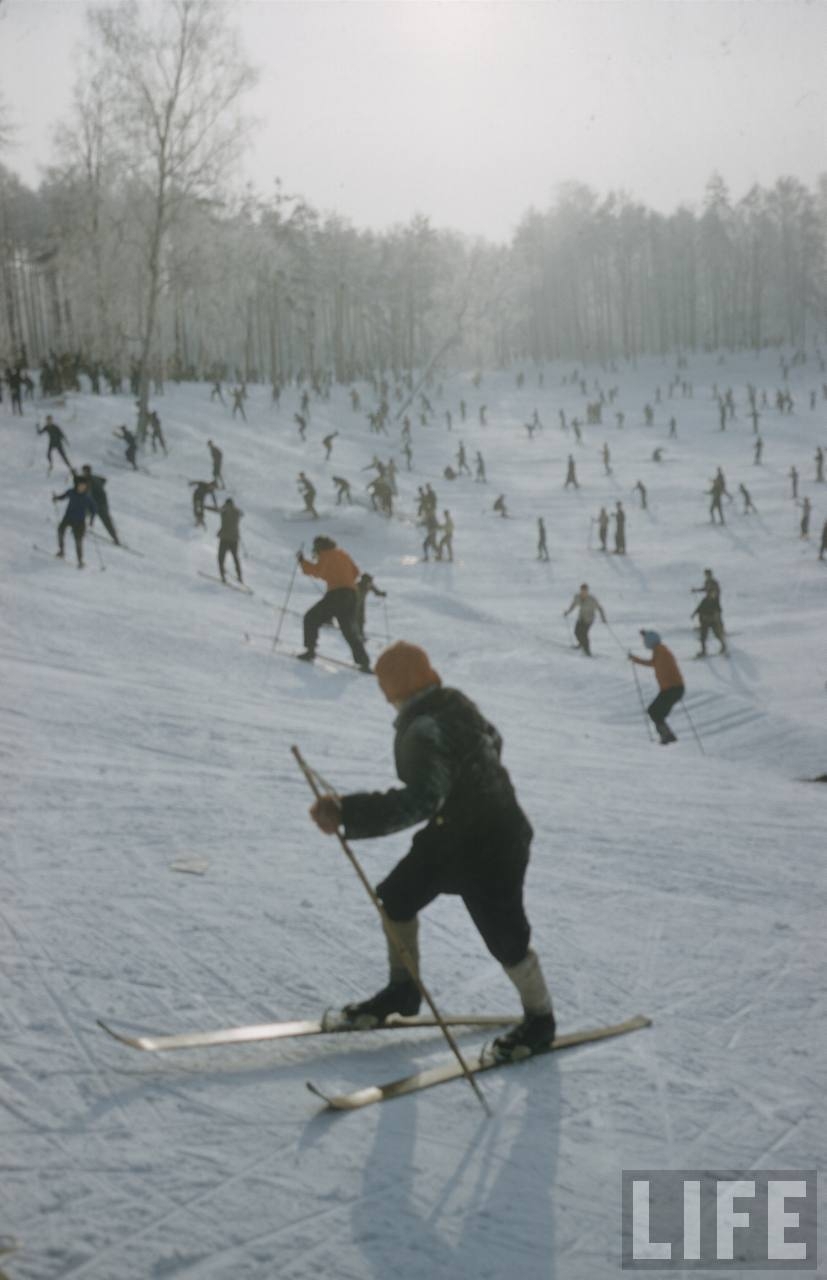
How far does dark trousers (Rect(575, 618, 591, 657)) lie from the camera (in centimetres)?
1614

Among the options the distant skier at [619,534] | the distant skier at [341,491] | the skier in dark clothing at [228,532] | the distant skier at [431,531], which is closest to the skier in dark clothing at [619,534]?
the distant skier at [619,534]

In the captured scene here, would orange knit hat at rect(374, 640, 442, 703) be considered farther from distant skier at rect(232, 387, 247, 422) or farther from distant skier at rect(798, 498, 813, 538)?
distant skier at rect(232, 387, 247, 422)

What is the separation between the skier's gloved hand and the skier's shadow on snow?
3.08 ft

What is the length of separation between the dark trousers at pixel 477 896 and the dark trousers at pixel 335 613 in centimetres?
736

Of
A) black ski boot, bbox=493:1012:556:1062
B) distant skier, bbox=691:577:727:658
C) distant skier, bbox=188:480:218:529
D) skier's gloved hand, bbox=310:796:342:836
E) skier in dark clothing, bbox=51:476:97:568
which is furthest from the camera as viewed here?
distant skier, bbox=188:480:218:529

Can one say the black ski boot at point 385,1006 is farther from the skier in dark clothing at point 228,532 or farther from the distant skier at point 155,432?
the distant skier at point 155,432

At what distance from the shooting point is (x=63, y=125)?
31875 millimetres

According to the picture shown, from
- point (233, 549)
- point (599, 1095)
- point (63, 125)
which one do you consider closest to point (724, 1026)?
point (599, 1095)

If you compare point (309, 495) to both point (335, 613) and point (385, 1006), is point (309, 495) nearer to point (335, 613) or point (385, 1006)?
point (335, 613)

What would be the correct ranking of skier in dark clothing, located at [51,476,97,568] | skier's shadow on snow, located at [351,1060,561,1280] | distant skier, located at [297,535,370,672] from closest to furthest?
skier's shadow on snow, located at [351,1060,561,1280], distant skier, located at [297,535,370,672], skier in dark clothing, located at [51,476,97,568]

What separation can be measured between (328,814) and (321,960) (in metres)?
1.39

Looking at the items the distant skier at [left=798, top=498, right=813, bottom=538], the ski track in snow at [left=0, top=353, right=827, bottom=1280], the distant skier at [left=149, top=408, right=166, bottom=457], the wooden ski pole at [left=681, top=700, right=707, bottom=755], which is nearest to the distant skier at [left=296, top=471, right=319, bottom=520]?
the distant skier at [left=149, top=408, right=166, bottom=457]

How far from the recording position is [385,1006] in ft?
11.5

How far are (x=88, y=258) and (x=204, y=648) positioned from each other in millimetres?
30004
